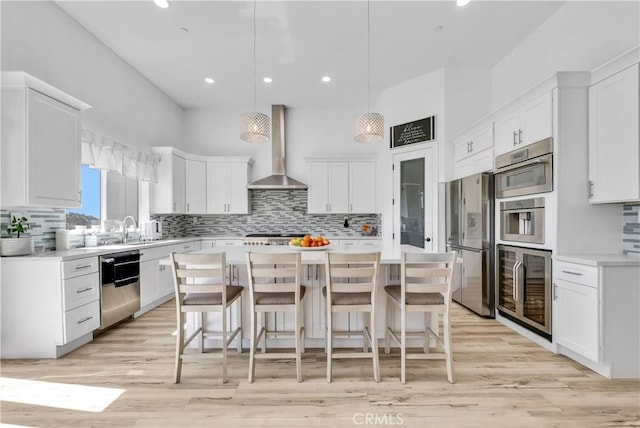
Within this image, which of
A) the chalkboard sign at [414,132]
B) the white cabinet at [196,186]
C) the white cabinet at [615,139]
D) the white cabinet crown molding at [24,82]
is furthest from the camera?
the white cabinet at [196,186]

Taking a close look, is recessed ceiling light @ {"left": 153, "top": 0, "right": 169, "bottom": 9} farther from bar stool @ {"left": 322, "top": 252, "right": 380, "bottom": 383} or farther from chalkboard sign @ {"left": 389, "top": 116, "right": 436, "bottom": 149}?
chalkboard sign @ {"left": 389, "top": 116, "right": 436, "bottom": 149}

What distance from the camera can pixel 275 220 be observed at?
6.01 metres

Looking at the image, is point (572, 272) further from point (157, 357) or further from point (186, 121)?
point (186, 121)

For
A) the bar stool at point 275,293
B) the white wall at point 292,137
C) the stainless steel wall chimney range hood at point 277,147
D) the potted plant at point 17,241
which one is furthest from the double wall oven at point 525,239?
the potted plant at point 17,241

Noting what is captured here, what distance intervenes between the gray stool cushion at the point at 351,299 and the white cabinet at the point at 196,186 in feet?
13.4

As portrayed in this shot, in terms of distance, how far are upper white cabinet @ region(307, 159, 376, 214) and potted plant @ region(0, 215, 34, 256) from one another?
393 cm

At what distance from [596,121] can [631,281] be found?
131cm

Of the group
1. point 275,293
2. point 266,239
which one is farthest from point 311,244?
point 266,239

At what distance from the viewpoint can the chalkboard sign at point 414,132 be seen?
4480 mm

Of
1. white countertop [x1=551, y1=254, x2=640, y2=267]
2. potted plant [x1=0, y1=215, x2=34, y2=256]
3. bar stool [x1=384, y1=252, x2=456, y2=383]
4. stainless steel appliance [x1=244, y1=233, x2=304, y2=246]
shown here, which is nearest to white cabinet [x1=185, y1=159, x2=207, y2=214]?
stainless steel appliance [x1=244, y1=233, x2=304, y2=246]

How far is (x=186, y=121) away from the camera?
604cm

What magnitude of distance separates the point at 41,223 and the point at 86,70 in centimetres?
186

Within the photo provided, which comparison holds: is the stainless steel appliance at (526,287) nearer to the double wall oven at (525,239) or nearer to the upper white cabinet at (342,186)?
the double wall oven at (525,239)

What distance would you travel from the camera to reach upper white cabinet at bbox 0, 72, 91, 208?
2484 millimetres
